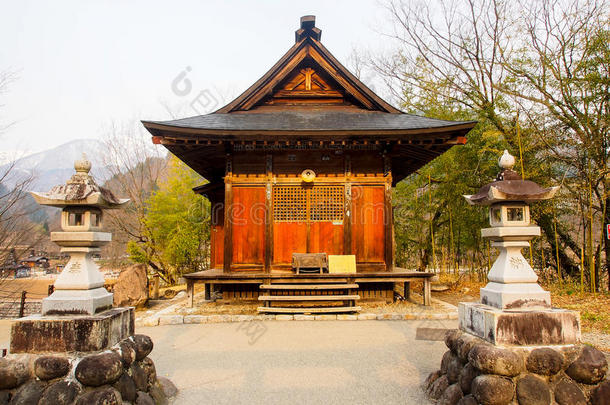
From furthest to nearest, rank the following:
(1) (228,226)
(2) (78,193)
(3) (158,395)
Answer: (1) (228,226) < (3) (158,395) < (2) (78,193)

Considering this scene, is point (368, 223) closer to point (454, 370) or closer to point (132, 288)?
point (454, 370)

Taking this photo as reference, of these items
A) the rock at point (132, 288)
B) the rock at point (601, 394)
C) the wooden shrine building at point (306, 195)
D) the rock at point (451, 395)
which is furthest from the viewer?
Result: the rock at point (132, 288)

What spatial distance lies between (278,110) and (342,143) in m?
2.44

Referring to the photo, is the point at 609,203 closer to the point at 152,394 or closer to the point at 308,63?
the point at 308,63

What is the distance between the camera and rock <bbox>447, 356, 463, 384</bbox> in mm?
3027

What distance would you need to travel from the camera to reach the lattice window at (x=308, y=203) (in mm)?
7625

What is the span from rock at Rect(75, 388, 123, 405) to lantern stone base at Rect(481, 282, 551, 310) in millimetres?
3079

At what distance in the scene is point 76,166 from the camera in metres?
3.22

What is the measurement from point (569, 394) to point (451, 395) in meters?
0.83

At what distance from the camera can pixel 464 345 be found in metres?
2.98

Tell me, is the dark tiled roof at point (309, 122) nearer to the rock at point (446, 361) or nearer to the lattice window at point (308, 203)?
the lattice window at point (308, 203)

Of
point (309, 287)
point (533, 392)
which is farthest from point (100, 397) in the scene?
point (309, 287)

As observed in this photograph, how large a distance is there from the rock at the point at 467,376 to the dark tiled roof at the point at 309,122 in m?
4.85

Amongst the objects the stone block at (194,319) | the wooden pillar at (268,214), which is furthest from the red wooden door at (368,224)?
the stone block at (194,319)
